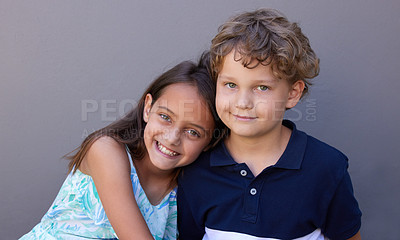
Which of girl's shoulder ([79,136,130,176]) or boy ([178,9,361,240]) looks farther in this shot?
girl's shoulder ([79,136,130,176])

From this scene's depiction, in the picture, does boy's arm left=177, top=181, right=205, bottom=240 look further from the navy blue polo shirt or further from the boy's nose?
the boy's nose

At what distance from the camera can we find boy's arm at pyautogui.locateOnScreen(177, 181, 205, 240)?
6.76ft

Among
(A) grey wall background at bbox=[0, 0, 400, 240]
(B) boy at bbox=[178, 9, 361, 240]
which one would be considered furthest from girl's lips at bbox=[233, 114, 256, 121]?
(A) grey wall background at bbox=[0, 0, 400, 240]

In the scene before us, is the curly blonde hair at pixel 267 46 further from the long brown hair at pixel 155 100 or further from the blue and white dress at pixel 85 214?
the blue and white dress at pixel 85 214

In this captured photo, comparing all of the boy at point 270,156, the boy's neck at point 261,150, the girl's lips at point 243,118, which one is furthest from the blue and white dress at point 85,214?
the girl's lips at point 243,118

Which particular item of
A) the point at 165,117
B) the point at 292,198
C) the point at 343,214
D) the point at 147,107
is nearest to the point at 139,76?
the point at 147,107

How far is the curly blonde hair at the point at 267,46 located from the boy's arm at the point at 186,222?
60cm

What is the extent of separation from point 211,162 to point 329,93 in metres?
0.89

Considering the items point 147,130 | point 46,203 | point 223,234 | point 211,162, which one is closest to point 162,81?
point 147,130

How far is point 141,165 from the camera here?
2.13 meters

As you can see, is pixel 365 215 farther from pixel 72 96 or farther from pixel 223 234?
pixel 72 96

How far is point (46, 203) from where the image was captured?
2588mm

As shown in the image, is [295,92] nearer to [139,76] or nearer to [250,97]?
[250,97]

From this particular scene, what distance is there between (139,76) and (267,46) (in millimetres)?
952
